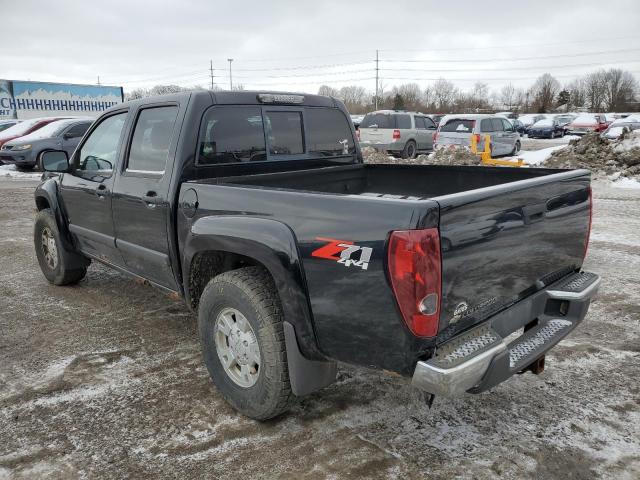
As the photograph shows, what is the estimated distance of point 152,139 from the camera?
12.5ft

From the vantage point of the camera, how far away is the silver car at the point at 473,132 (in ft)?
54.7

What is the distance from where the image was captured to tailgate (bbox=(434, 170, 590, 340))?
228cm

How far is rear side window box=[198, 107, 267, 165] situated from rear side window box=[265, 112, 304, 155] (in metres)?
0.09

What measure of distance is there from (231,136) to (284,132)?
0.51m

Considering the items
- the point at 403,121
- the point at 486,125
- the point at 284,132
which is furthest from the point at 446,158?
the point at 284,132

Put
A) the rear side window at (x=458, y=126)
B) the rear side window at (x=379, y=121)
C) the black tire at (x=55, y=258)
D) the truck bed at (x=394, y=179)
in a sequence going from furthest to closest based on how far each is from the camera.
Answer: the rear side window at (x=379, y=121) < the rear side window at (x=458, y=126) < the black tire at (x=55, y=258) < the truck bed at (x=394, y=179)

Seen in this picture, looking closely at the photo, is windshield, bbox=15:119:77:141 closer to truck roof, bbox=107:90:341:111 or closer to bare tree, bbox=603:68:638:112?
truck roof, bbox=107:90:341:111

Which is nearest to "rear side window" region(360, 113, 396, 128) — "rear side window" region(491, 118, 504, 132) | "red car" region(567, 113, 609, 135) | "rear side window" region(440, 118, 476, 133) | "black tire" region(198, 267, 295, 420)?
"rear side window" region(440, 118, 476, 133)

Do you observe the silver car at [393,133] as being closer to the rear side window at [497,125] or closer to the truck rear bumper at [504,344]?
the rear side window at [497,125]

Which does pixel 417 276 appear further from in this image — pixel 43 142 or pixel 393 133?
pixel 43 142

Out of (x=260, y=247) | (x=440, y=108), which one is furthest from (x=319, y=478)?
(x=440, y=108)

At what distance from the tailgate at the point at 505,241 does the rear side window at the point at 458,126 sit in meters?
14.3

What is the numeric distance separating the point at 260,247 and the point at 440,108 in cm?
8005

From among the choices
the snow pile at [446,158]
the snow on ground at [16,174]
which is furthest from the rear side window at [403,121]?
the snow on ground at [16,174]
